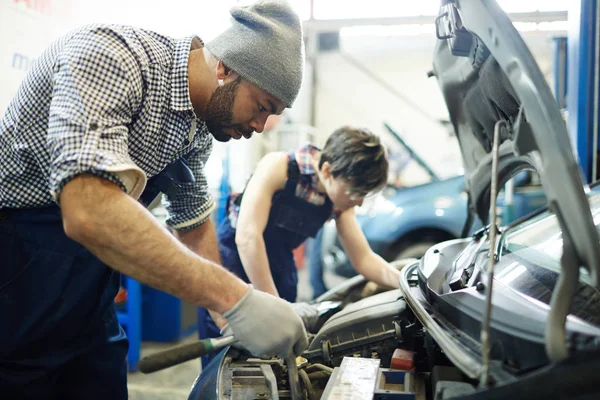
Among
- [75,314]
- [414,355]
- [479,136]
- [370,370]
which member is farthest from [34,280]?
[479,136]

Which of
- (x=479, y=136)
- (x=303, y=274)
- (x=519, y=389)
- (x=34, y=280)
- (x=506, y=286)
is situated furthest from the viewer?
(x=303, y=274)

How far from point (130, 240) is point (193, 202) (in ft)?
2.46

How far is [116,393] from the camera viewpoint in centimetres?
147

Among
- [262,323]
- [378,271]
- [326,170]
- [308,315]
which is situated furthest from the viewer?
[378,271]

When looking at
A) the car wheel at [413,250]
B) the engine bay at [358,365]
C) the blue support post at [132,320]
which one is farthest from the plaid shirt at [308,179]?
the car wheel at [413,250]

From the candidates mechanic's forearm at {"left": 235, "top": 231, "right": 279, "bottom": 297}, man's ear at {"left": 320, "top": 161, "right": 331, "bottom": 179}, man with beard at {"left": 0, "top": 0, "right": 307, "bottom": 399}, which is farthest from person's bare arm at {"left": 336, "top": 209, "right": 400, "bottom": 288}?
man with beard at {"left": 0, "top": 0, "right": 307, "bottom": 399}

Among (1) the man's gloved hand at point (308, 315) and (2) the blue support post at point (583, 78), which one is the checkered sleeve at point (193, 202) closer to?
(1) the man's gloved hand at point (308, 315)

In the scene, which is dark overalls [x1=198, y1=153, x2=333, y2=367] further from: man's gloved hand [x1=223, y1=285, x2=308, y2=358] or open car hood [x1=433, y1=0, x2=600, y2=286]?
man's gloved hand [x1=223, y1=285, x2=308, y2=358]

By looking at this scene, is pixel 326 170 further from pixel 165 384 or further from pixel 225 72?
pixel 165 384

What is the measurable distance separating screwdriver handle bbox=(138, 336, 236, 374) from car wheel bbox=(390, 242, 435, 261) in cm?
314

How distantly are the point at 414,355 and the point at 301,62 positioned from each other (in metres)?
0.78

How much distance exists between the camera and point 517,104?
1.23 m

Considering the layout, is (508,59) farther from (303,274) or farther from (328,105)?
(328,105)

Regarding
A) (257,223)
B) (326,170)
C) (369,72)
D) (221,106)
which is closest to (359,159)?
(326,170)
